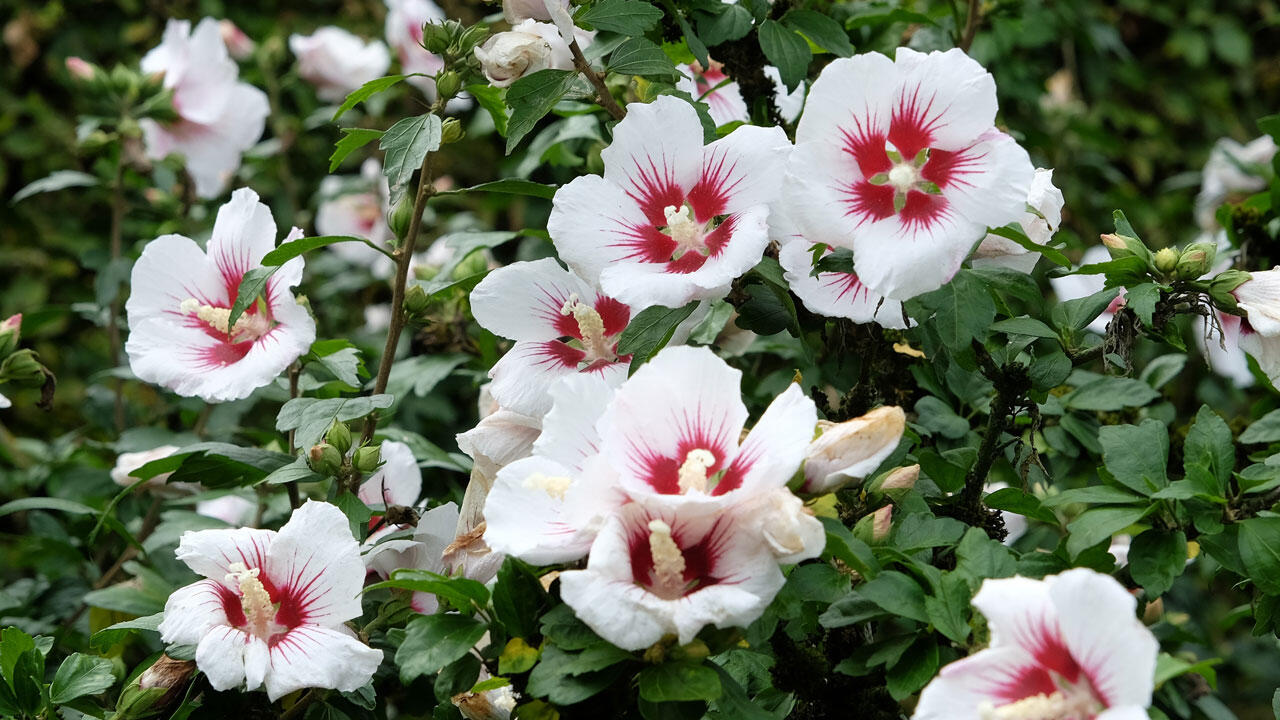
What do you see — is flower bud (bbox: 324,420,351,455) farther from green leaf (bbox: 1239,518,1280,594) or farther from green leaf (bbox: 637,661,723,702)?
green leaf (bbox: 1239,518,1280,594)

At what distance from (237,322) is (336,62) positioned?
1.16 metres

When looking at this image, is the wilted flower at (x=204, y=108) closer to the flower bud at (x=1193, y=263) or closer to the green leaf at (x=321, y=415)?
the green leaf at (x=321, y=415)

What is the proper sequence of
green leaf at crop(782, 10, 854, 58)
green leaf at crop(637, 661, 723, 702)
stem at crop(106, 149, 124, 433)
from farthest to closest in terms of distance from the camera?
stem at crop(106, 149, 124, 433), green leaf at crop(782, 10, 854, 58), green leaf at crop(637, 661, 723, 702)

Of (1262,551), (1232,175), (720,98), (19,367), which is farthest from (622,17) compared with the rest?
(1232,175)

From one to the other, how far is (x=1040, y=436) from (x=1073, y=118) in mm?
1613

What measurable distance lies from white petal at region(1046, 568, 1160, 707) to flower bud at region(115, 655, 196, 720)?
738mm

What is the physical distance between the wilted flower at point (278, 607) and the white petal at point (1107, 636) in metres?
0.53

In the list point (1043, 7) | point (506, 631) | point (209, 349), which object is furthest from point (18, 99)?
point (506, 631)

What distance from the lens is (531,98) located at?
107cm

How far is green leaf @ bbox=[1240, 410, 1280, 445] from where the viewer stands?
1.23 meters

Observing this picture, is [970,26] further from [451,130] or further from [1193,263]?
[451,130]

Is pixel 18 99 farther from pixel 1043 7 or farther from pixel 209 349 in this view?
A: pixel 1043 7

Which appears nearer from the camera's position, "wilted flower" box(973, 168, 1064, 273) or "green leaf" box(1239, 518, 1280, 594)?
"green leaf" box(1239, 518, 1280, 594)

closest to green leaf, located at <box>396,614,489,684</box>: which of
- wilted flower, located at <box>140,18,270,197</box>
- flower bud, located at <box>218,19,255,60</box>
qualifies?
wilted flower, located at <box>140,18,270,197</box>
